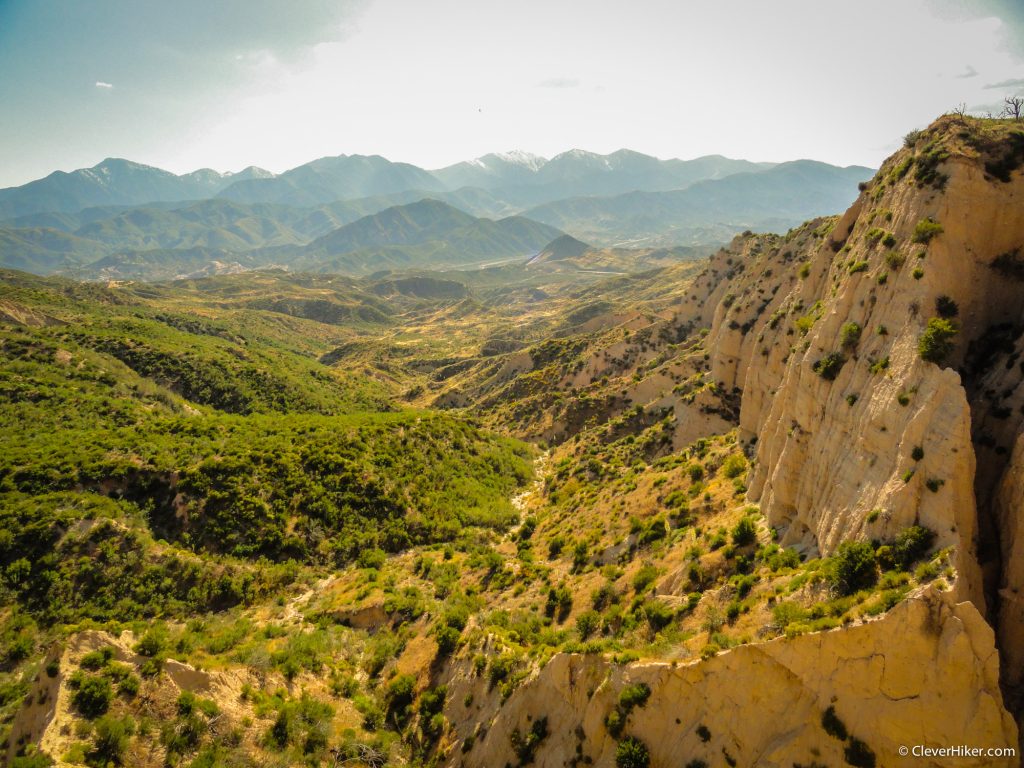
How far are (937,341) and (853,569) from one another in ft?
33.9

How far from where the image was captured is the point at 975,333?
2133 centimetres

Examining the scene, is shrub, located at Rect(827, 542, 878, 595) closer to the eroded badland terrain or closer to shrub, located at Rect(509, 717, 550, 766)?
the eroded badland terrain

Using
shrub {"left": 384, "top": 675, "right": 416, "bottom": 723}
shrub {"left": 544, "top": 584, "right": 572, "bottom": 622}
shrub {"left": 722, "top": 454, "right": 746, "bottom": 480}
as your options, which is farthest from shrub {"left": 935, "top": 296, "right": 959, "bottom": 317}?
shrub {"left": 384, "top": 675, "right": 416, "bottom": 723}

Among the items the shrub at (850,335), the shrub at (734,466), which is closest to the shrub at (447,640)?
the shrub at (734,466)

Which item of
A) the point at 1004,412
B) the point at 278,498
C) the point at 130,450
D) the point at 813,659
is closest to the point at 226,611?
the point at 278,498

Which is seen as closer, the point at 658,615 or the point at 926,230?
the point at 926,230

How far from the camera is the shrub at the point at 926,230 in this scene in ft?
75.1

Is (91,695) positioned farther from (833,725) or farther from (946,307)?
(946,307)

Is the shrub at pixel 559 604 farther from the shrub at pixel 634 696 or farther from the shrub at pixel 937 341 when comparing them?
the shrub at pixel 937 341

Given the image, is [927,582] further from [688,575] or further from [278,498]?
[278,498]

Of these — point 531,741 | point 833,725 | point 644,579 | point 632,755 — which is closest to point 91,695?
point 531,741

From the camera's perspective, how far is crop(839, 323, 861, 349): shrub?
976 inches

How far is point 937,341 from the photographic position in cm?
1984

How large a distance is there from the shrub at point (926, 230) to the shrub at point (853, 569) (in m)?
15.7
